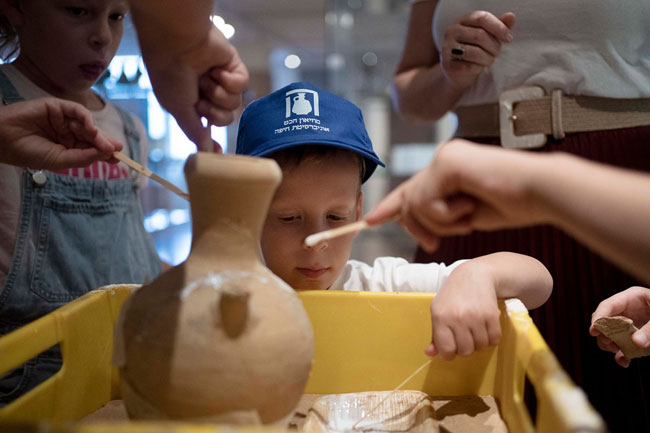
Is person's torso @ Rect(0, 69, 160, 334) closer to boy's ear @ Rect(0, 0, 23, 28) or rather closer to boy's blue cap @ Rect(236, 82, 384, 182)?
boy's ear @ Rect(0, 0, 23, 28)

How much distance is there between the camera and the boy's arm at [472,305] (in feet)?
2.59

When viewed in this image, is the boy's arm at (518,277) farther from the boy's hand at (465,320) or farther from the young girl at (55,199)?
the young girl at (55,199)

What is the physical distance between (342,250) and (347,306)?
0.46 ft

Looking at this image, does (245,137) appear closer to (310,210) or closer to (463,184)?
(310,210)

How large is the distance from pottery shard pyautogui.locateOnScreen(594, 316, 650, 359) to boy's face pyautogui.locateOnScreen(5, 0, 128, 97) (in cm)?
92

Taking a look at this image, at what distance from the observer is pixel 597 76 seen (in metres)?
0.97

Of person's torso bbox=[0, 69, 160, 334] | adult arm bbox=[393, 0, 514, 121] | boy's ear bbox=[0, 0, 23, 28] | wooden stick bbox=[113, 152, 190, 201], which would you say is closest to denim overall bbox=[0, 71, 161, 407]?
person's torso bbox=[0, 69, 160, 334]

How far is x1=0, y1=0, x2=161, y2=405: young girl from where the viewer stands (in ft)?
3.23

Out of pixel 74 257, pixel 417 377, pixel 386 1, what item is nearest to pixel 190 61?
pixel 74 257

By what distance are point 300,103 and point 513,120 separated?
16.0 inches

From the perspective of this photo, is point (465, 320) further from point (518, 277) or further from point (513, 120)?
point (513, 120)

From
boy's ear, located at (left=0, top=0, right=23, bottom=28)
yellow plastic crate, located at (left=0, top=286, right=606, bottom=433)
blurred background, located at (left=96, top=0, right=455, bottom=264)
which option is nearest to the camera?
yellow plastic crate, located at (left=0, top=286, right=606, bottom=433)

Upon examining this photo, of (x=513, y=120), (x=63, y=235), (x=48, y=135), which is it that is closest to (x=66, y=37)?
(x=48, y=135)

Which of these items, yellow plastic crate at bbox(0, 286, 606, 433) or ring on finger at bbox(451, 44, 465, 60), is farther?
ring on finger at bbox(451, 44, 465, 60)
